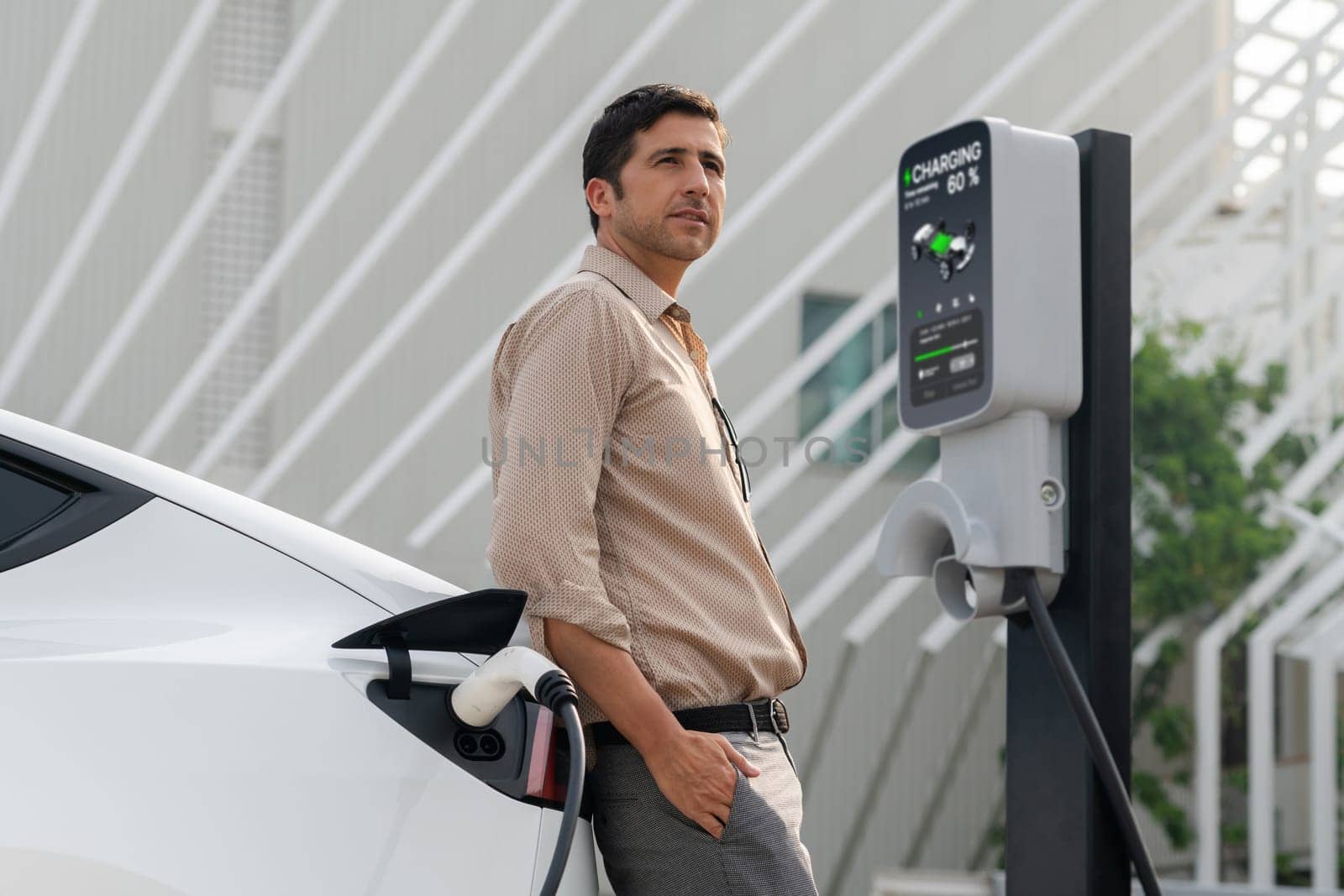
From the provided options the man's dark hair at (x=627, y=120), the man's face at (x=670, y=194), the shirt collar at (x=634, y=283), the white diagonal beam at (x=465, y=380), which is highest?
the white diagonal beam at (x=465, y=380)

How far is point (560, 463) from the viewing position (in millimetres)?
1713

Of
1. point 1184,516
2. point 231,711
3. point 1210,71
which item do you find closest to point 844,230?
point 1210,71

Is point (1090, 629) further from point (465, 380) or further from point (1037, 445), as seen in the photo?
point (465, 380)

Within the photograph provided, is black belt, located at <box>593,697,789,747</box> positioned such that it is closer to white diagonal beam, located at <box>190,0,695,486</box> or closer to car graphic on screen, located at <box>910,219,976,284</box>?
car graphic on screen, located at <box>910,219,976,284</box>

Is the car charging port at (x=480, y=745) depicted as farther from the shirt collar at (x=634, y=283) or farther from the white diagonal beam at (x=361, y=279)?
the white diagonal beam at (x=361, y=279)

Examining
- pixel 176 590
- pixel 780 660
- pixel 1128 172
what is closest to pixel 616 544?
pixel 780 660

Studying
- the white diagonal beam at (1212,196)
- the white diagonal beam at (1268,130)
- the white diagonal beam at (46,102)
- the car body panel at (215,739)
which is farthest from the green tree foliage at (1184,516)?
the car body panel at (215,739)

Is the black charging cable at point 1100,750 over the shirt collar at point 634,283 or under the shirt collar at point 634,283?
under

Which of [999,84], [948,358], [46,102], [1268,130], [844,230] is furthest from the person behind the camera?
[1268,130]

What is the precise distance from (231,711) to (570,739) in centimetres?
32

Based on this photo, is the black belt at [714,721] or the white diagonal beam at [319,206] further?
Answer: the white diagonal beam at [319,206]

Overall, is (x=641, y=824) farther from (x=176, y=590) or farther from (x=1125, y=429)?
(x=1125, y=429)

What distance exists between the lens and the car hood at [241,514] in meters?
1.54

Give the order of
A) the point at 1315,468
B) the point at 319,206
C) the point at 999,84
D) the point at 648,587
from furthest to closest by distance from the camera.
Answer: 1. the point at 1315,468
2. the point at 999,84
3. the point at 319,206
4. the point at 648,587
